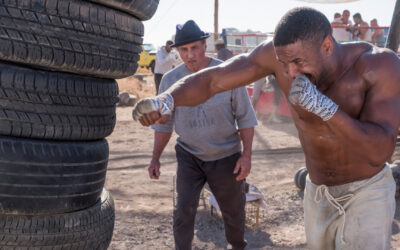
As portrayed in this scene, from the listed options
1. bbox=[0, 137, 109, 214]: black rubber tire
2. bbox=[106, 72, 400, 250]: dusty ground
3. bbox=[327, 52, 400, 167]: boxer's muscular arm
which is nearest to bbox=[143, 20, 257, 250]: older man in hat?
bbox=[106, 72, 400, 250]: dusty ground

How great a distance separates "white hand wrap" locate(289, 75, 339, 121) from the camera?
2711 mm

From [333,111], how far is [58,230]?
1.93 m

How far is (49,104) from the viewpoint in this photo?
10.9ft

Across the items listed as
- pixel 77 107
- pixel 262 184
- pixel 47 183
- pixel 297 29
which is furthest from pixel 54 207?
pixel 262 184

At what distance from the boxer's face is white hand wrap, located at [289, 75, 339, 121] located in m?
0.27

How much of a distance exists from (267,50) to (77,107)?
131cm

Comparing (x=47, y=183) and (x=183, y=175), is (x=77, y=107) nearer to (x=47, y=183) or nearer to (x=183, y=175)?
(x=47, y=183)

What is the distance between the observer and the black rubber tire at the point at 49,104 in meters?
3.22

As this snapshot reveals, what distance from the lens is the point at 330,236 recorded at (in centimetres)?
338

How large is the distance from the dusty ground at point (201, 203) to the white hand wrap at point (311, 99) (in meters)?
2.95

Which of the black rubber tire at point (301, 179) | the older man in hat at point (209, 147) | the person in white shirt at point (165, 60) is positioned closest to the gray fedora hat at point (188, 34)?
the older man in hat at point (209, 147)

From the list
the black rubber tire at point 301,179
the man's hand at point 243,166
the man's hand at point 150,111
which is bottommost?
the black rubber tire at point 301,179

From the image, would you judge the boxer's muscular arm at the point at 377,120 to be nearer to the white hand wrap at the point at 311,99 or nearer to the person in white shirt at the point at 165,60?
the white hand wrap at the point at 311,99

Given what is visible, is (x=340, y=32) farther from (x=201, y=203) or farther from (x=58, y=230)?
(x=58, y=230)
